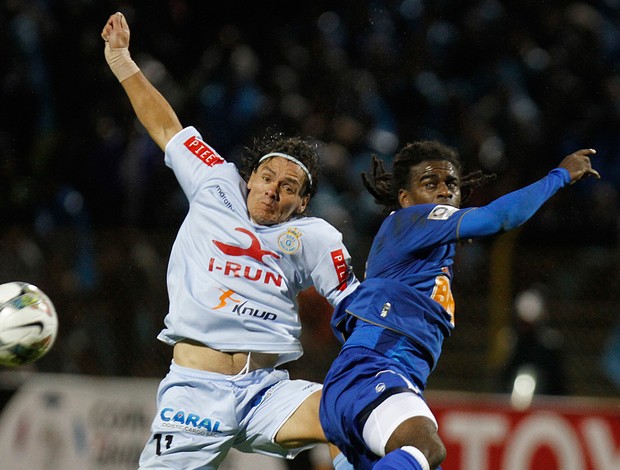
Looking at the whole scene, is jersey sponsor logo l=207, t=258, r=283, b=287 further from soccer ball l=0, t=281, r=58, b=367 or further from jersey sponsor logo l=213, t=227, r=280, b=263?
soccer ball l=0, t=281, r=58, b=367

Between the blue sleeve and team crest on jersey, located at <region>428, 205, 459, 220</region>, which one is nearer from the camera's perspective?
the blue sleeve

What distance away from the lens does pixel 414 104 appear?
354 inches

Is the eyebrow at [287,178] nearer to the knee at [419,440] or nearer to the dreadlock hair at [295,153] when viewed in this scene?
the dreadlock hair at [295,153]

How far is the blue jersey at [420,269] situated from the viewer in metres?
3.65

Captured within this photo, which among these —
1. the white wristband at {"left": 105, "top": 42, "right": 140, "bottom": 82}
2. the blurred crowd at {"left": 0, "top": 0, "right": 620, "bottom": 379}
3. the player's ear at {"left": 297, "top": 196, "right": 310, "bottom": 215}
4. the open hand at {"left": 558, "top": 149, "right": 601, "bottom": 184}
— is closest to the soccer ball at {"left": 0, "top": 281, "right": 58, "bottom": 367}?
the white wristband at {"left": 105, "top": 42, "right": 140, "bottom": 82}

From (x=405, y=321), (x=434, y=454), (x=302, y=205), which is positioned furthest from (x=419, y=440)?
Answer: (x=302, y=205)

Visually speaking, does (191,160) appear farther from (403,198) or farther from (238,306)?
(403,198)

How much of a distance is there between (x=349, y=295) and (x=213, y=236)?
0.65 metres

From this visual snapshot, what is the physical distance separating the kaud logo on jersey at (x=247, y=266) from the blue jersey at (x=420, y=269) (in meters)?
0.45

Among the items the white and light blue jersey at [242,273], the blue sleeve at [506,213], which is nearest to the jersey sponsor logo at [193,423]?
the white and light blue jersey at [242,273]

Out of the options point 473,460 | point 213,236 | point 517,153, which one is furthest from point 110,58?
point 517,153

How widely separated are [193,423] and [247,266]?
0.69m

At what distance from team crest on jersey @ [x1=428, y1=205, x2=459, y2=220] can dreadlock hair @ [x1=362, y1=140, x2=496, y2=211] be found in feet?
1.26

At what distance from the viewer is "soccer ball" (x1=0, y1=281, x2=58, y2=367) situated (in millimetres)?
4355
